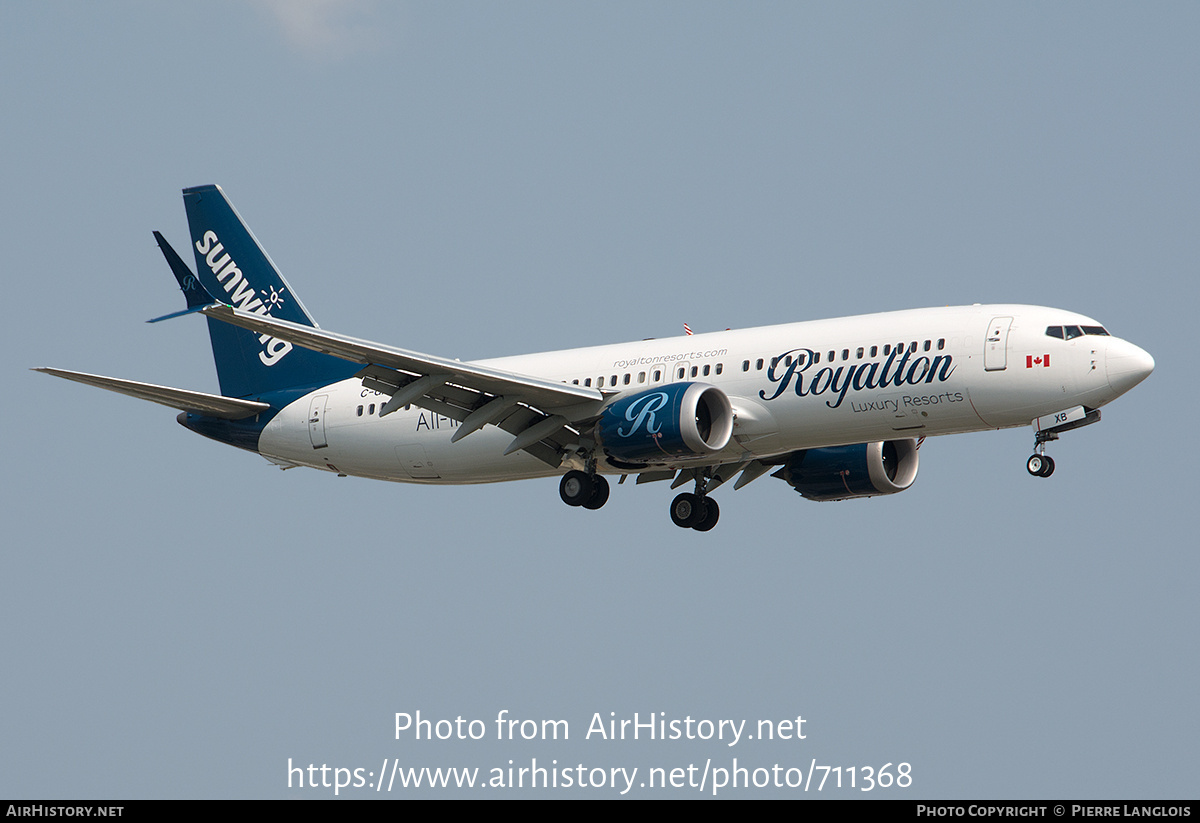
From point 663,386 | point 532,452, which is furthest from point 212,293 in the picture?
point 663,386

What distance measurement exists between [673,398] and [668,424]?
0.68 meters

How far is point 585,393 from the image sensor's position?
121 feet

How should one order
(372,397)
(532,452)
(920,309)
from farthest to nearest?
(372,397), (532,452), (920,309)

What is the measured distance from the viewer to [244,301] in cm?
4528

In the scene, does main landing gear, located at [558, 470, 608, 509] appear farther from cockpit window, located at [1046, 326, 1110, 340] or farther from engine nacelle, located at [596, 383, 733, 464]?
cockpit window, located at [1046, 326, 1110, 340]

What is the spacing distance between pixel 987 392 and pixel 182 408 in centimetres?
2152

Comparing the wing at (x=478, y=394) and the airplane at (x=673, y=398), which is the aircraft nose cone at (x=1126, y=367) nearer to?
the airplane at (x=673, y=398)

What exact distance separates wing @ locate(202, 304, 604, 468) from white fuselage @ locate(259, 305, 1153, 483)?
122 centimetres

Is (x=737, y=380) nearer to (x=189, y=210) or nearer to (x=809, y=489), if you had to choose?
(x=809, y=489)

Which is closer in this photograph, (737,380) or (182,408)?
(737,380)

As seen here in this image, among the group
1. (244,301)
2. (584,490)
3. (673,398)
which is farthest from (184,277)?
(673,398)

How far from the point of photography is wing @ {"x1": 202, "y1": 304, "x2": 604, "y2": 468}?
34.9 m

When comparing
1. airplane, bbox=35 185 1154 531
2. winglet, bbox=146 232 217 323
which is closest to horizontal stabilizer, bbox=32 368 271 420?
airplane, bbox=35 185 1154 531

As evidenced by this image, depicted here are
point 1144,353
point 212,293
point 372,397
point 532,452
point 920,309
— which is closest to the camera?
point 1144,353
